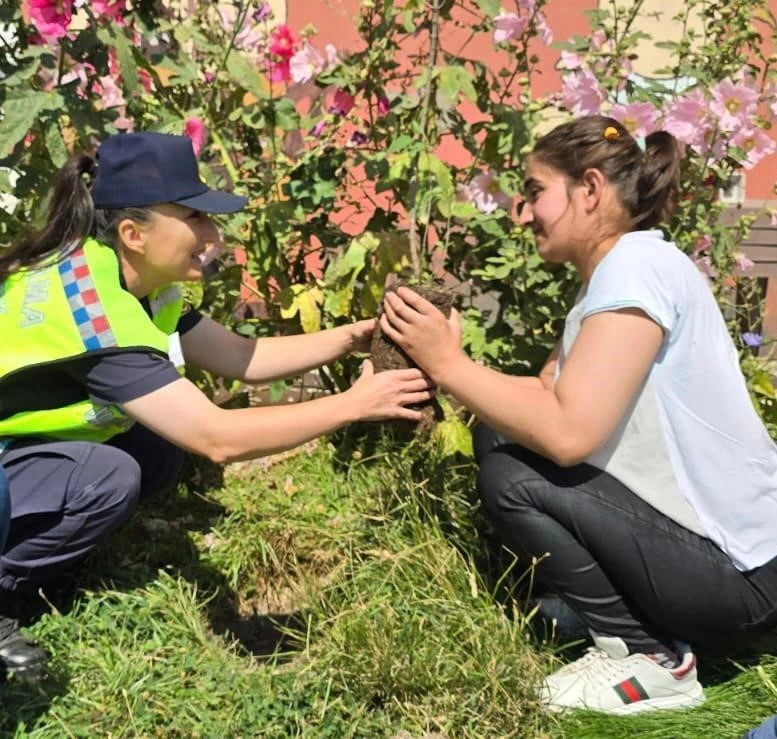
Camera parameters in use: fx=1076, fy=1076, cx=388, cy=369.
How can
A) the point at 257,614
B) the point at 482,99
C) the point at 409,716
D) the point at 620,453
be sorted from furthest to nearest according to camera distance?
1. the point at 482,99
2. the point at 257,614
3. the point at 620,453
4. the point at 409,716

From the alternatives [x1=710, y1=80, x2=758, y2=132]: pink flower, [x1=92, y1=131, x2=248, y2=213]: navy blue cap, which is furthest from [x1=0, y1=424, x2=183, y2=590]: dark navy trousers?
[x1=710, y1=80, x2=758, y2=132]: pink flower

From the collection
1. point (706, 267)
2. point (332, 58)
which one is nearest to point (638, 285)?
point (706, 267)

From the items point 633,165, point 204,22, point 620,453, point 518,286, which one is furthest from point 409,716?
point 204,22

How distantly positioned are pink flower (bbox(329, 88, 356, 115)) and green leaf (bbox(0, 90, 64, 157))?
790 mm

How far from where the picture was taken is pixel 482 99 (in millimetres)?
3172

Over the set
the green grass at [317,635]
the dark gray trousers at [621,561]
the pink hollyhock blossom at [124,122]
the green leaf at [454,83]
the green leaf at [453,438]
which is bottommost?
the green grass at [317,635]

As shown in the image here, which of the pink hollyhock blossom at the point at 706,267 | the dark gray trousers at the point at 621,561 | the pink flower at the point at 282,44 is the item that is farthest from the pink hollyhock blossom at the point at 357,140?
the dark gray trousers at the point at 621,561

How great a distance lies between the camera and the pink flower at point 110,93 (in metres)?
3.10

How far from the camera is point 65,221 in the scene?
7.61ft

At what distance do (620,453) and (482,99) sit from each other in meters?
1.34

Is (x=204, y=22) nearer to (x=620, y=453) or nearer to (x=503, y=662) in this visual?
(x=620, y=453)

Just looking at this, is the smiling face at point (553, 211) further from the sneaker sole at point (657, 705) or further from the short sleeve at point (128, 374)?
the sneaker sole at point (657, 705)

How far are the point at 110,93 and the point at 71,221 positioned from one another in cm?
95

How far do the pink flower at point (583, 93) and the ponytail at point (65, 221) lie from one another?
1.31m
